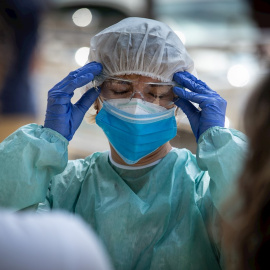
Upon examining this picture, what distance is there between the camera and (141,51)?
2.15 m

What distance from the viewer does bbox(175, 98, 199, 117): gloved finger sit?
85.2 inches

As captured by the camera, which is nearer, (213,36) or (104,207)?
(104,207)

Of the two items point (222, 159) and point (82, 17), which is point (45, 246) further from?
point (82, 17)

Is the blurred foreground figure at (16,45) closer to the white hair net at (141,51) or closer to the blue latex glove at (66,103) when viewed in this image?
the blue latex glove at (66,103)

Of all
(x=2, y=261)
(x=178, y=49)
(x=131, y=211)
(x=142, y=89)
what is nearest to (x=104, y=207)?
(x=131, y=211)

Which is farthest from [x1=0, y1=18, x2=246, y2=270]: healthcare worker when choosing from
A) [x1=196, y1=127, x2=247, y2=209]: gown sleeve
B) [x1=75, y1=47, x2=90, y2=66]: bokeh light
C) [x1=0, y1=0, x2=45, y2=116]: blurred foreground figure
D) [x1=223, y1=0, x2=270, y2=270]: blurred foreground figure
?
[x1=75, y1=47, x2=90, y2=66]: bokeh light

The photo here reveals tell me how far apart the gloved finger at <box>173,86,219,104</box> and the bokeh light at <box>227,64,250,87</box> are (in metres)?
1.91

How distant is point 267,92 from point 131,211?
1249 mm

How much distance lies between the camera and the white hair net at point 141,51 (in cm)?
216

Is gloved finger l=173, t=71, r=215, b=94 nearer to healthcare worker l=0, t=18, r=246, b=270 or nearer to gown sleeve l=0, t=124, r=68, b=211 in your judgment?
healthcare worker l=0, t=18, r=246, b=270

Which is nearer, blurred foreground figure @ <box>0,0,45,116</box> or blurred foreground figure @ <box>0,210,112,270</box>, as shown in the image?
blurred foreground figure @ <box>0,210,112,270</box>

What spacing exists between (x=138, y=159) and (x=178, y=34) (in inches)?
108

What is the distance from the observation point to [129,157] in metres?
2.14

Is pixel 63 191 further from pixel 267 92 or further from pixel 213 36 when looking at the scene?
pixel 213 36
